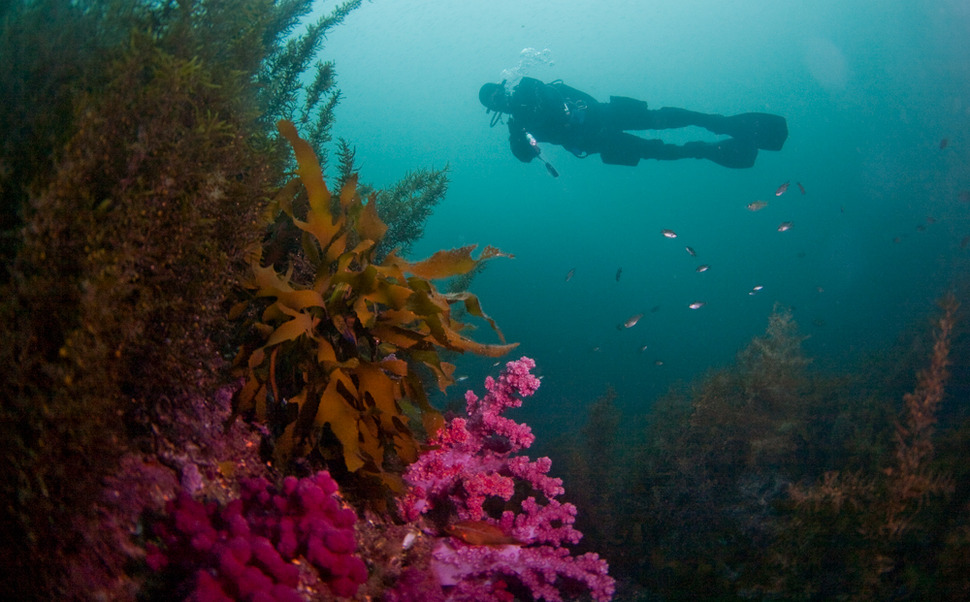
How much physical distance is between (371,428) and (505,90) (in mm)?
12263

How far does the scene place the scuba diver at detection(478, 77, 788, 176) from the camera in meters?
12.1

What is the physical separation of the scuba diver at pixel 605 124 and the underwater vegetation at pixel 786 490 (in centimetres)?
697

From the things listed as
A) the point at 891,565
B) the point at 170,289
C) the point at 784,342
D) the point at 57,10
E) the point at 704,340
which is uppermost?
the point at 704,340

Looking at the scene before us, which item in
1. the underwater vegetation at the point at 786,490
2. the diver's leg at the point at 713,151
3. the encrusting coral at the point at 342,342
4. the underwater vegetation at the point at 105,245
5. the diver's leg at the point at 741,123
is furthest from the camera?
the diver's leg at the point at 713,151

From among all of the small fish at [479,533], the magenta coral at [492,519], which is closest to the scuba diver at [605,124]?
the magenta coral at [492,519]

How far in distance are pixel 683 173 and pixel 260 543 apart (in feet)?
351

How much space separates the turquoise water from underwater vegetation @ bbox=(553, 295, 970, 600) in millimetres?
19278

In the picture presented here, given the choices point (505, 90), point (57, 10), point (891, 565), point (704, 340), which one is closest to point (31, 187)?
point (57, 10)

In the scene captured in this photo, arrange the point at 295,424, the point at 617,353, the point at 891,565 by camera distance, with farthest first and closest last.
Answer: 1. the point at 617,353
2. the point at 891,565
3. the point at 295,424

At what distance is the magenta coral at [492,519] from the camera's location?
2676 mm

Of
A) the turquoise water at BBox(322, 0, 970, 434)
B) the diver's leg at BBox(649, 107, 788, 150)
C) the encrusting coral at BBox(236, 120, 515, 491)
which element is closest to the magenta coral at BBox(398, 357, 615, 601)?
the encrusting coral at BBox(236, 120, 515, 491)

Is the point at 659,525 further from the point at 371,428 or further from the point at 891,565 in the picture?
the point at 371,428

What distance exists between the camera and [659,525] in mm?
5730

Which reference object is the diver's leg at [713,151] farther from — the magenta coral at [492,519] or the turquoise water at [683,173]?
the turquoise water at [683,173]
